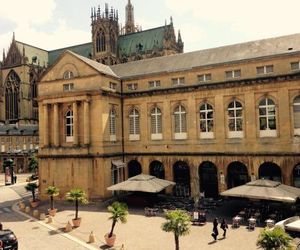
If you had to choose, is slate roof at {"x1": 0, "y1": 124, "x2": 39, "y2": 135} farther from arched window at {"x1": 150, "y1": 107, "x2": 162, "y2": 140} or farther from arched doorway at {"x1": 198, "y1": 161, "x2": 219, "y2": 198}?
arched doorway at {"x1": 198, "y1": 161, "x2": 219, "y2": 198}

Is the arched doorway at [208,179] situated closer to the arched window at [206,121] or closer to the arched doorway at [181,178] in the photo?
the arched doorway at [181,178]

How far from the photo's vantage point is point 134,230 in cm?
2705

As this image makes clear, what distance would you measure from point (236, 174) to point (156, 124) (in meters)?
11.2

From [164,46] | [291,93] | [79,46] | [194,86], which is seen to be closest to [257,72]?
[291,93]

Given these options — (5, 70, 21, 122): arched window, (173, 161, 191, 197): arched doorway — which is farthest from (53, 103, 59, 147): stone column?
(5, 70, 21, 122): arched window

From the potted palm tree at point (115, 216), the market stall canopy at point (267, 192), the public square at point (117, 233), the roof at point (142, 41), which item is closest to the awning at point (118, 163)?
the public square at point (117, 233)

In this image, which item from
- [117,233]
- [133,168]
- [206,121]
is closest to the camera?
[117,233]

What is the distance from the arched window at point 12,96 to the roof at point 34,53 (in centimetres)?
765

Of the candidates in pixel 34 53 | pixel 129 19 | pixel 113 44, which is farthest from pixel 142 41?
pixel 34 53

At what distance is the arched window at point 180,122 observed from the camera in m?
39.8

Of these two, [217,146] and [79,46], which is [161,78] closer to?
[217,146]

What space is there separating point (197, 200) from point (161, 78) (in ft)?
50.0

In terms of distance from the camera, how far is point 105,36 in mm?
99438

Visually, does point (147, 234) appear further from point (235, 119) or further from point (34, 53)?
point (34, 53)
